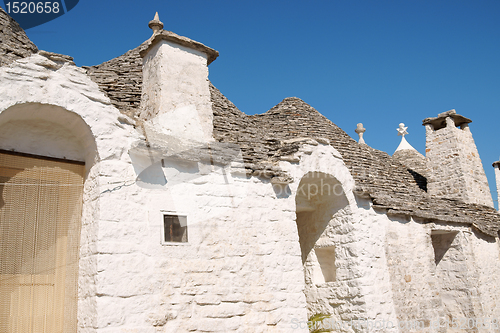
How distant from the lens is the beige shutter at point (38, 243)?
481cm

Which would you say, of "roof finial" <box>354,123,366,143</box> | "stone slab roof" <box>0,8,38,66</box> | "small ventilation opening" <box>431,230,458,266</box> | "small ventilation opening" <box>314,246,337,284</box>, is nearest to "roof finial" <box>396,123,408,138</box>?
"roof finial" <box>354,123,366,143</box>

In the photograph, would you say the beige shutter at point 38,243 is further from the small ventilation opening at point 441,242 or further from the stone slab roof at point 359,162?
the small ventilation opening at point 441,242

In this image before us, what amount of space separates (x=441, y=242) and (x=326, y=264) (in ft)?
12.2

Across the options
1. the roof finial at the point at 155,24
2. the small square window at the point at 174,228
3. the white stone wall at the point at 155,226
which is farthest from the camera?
the roof finial at the point at 155,24

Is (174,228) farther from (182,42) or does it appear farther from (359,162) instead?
(359,162)

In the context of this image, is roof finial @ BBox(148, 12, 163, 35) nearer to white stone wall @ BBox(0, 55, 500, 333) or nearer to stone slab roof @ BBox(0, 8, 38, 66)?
stone slab roof @ BBox(0, 8, 38, 66)

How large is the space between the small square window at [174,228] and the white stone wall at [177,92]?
1.32 m

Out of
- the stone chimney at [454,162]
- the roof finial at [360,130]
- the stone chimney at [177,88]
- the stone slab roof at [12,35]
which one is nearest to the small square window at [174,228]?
the stone chimney at [177,88]

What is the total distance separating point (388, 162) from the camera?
40.3 ft

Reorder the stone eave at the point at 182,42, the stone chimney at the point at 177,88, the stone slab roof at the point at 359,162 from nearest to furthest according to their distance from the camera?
the stone chimney at the point at 177,88 → the stone eave at the point at 182,42 → the stone slab roof at the point at 359,162

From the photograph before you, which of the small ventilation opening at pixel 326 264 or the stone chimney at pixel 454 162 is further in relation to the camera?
the stone chimney at pixel 454 162

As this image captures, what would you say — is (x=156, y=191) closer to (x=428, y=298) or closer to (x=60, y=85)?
(x=60, y=85)

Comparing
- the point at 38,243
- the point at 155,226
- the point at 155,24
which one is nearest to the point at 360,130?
the point at 155,24

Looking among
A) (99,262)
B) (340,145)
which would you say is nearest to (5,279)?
(99,262)
